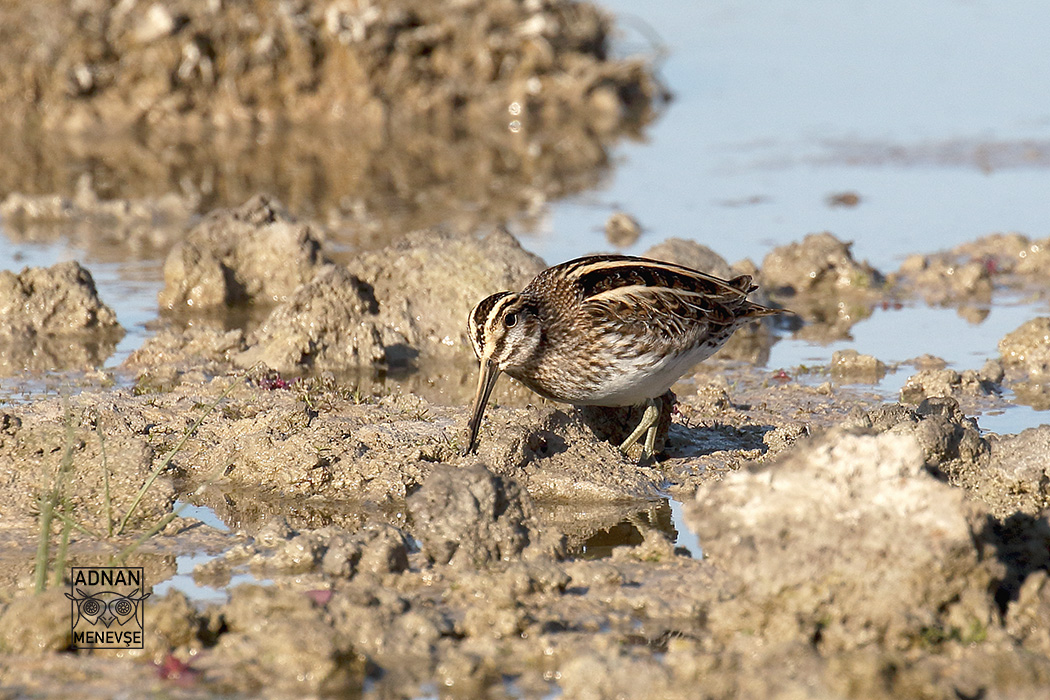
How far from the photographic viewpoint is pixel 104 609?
5.47 m

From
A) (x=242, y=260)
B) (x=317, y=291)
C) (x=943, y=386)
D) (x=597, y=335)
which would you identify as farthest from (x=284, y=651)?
(x=242, y=260)

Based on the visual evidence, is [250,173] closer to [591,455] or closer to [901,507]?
[591,455]

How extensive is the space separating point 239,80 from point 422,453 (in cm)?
1221

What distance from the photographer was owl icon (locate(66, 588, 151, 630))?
5.37 metres

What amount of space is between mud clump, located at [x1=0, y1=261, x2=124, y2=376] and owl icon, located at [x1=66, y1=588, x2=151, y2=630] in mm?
4727

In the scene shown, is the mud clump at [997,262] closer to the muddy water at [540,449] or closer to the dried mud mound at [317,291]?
the muddy water at [540,449]

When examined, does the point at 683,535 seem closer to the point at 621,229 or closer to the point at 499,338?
the point at 499,338

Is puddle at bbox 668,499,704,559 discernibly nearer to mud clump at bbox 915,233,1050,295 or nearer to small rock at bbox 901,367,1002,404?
small rock at bbox 901,367,1002,404

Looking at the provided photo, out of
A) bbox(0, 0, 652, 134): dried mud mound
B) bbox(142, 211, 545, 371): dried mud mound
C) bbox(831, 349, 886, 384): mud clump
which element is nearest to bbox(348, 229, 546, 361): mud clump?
bbox(142, 211, 545, 371): dried mud mound

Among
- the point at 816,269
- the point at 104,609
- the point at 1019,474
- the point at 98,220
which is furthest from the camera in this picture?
the point at 98,220

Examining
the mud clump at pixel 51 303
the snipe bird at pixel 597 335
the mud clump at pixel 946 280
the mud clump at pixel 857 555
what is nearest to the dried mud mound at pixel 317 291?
the mud clump at pixel 51 303

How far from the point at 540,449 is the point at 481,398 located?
17.6 inches

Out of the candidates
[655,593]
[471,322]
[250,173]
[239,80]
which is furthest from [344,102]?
[655,593]

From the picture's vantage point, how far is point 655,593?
5.84 meters
